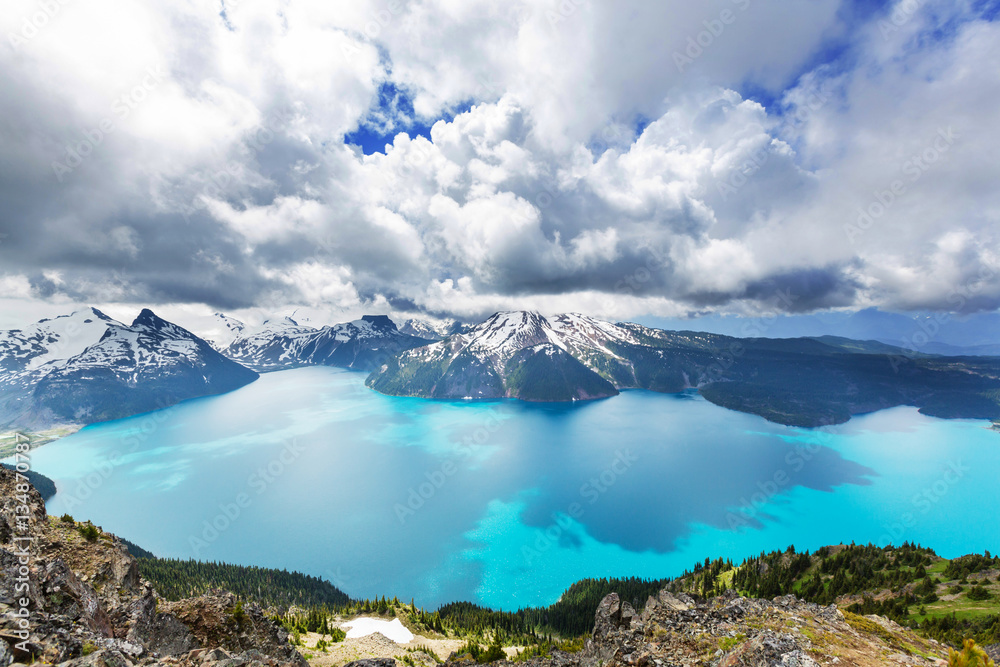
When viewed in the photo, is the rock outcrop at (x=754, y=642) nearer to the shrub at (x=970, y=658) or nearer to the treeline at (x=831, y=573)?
the shrub at (x=970, y=658)

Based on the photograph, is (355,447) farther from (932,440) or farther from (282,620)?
(932,440)

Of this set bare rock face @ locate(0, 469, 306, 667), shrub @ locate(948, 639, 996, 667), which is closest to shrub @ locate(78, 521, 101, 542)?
bare rock face @ locate(0, 469, 306, 667)

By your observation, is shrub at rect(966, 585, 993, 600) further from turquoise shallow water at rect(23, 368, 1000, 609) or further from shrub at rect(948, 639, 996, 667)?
shrub at rect(948, 639, 996, 667)

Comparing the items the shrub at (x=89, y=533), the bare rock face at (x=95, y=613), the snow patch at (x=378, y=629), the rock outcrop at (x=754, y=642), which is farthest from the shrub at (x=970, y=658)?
the snow patch at (x=378, y=629)

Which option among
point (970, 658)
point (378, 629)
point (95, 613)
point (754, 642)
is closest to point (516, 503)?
point (378, 629)

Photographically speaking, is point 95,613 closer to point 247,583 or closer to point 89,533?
point 89,533

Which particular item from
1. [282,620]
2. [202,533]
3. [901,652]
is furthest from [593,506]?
[202,533]
